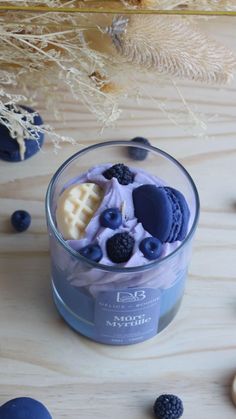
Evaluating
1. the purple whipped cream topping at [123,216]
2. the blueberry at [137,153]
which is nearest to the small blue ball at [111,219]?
the purple whipped cream topping at [123,216]

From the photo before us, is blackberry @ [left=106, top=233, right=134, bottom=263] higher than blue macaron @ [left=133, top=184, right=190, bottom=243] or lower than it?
Answer: lower

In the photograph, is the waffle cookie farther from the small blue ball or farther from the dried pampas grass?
the dried pampas grass

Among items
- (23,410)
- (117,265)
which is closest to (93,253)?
(117,265)

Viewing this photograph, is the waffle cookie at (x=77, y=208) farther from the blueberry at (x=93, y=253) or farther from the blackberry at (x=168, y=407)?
the blackberry at (x=168, y=407)

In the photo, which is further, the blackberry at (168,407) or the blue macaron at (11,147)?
the blue macaron at (11,147)

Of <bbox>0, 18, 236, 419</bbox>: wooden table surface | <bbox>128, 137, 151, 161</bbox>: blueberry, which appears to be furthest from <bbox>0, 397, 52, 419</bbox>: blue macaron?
<bbox>128, 137, 151, 161</bbox>: blueberry

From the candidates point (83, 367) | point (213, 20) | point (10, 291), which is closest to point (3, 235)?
point (10, 291)
